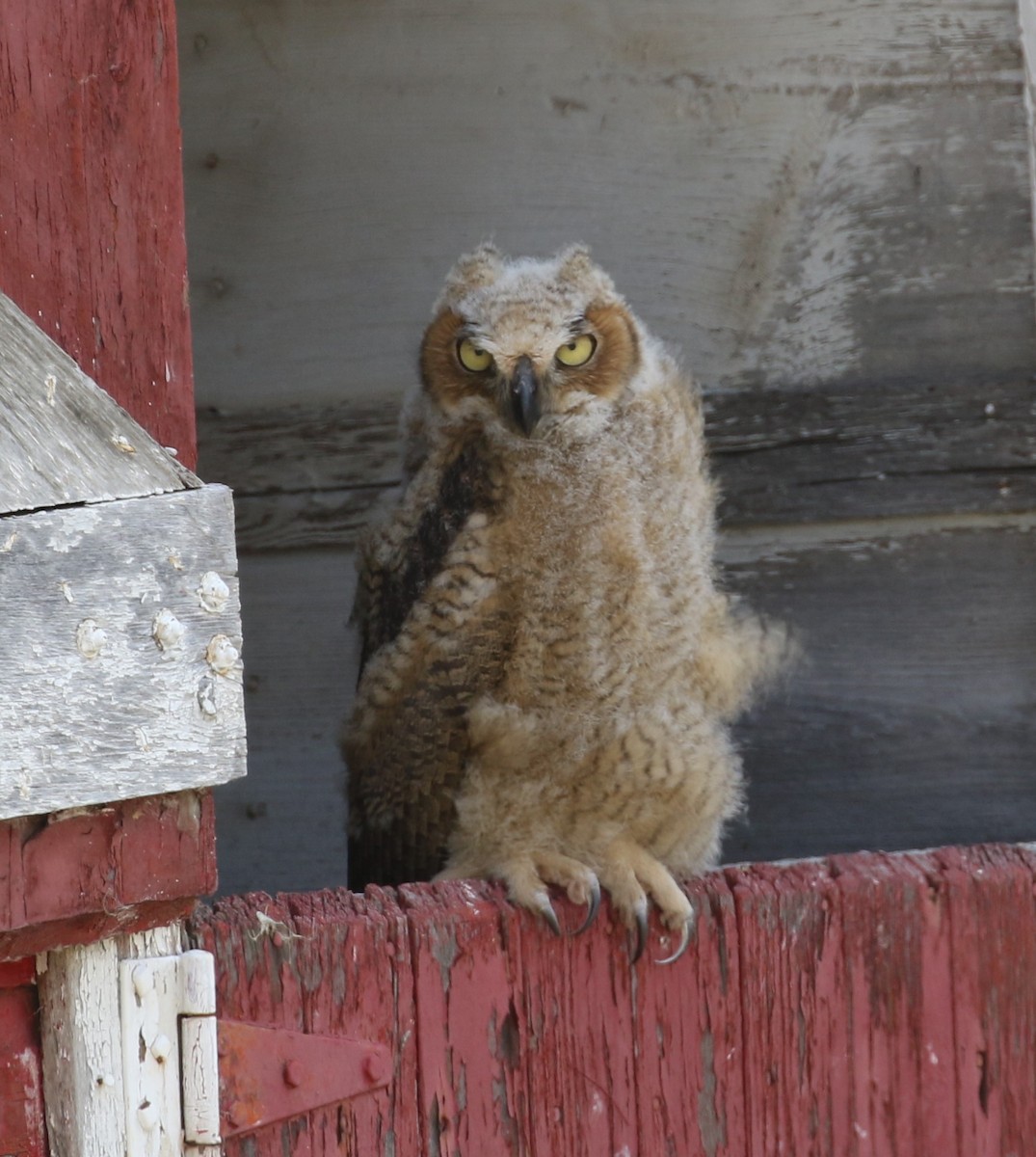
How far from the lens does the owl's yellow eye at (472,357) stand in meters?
2.34

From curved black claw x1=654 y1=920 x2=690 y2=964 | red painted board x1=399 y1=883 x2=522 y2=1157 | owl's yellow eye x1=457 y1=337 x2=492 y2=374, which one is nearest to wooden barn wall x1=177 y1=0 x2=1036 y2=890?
owl's yellow eye x1=457 y1=337 x2=492 y2=374

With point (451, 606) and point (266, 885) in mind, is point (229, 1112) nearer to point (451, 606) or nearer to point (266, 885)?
point (451, 606)

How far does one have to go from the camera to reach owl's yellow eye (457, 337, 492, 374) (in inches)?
92.0

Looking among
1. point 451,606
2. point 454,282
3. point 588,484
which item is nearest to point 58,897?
point 451,606

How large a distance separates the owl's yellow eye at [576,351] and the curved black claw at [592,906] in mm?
824

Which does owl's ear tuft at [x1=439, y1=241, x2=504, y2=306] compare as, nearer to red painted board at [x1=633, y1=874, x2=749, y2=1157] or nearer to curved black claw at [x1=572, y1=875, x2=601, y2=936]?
curved black claw at [x1=572, y1=875, x2=601, y2=936]

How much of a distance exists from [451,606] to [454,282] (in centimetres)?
61

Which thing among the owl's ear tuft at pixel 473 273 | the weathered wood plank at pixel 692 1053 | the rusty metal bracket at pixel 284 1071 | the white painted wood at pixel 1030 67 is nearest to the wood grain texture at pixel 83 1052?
the rusty metal bracket at pixel 284 1071

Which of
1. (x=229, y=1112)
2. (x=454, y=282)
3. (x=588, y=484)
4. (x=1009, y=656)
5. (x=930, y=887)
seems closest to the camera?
(x=229, y=1112)

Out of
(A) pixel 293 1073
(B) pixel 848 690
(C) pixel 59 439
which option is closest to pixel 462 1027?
(A) pixel 293 1073

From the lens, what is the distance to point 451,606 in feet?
7.25

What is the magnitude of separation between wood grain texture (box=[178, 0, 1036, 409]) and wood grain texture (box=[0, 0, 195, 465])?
167 cm

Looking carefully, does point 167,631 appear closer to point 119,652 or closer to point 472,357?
point 119,652

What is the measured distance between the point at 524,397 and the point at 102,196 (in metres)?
0.85
